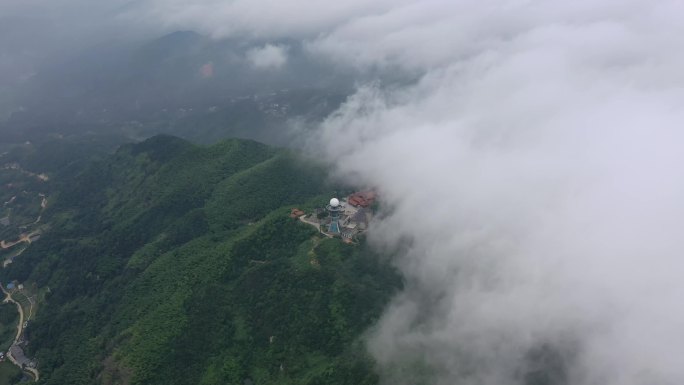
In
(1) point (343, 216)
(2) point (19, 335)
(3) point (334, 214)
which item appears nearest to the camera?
(3) point (334, 214)

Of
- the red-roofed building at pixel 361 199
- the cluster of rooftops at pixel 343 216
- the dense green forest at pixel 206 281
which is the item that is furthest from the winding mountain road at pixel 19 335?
the red-roofed building at pixel 361 199

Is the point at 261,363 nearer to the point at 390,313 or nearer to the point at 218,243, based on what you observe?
the point at 390,313

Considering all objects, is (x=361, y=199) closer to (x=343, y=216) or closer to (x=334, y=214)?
(x=343, y=216)

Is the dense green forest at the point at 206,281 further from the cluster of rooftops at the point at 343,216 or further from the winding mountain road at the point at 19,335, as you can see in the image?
the cluster of rooftops at the point at 343,216

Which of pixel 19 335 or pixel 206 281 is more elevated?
pixel 206 281

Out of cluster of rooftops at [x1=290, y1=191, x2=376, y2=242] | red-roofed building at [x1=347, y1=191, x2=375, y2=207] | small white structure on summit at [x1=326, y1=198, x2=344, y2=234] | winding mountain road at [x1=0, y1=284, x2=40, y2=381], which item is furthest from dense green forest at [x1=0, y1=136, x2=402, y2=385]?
red-roofed building at [x1=347, y1=191, x2=375, y2=207]

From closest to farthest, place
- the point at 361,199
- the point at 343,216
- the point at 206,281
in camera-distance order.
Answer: the point at 206,281
the point at 343,216
the point at 361,199

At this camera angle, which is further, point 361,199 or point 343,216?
point 361,199

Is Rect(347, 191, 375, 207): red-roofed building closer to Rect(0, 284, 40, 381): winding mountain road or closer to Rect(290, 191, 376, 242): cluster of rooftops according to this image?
Rect(290, 191, 376, 242): cluster of rooftops

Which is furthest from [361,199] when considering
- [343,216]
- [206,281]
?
[206,281]
